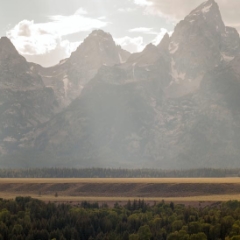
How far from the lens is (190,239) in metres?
200

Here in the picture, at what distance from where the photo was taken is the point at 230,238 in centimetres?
19400

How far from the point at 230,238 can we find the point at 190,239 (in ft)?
39.2
